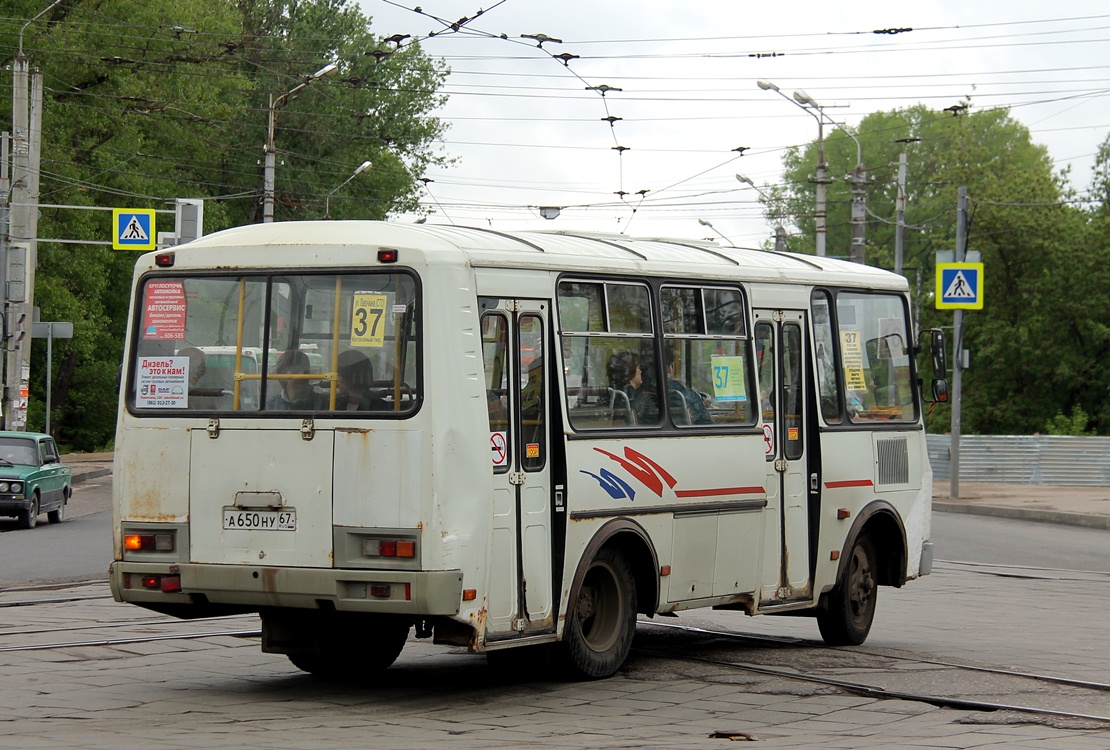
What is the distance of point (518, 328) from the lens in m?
Result: 10.1

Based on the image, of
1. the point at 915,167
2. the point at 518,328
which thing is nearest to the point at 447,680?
the point at 518,328

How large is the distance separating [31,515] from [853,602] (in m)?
15.8

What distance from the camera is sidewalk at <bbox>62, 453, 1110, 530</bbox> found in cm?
3066

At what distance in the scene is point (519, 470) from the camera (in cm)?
985

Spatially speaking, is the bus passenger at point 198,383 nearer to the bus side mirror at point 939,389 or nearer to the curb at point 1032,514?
the bus side mirror at point 939,389

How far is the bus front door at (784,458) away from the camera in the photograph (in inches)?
480

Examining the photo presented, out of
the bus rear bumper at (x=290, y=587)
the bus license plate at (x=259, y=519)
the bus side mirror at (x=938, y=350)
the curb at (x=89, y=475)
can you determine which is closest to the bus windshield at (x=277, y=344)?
the bus license plate at (x=259, y=519)

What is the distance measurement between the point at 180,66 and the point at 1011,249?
2787 cm

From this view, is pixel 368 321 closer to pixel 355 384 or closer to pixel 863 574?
pixel 355 384

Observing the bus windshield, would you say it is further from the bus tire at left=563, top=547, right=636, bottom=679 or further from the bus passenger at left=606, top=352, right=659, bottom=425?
the bus tire at left=563, top=547, right=636, bottom=679

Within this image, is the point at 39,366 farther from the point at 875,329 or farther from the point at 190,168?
the point at 875,329

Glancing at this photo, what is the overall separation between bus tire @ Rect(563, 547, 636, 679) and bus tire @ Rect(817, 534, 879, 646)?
2.54 meters

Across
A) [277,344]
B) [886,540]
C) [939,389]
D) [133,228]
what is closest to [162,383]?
[277,344]

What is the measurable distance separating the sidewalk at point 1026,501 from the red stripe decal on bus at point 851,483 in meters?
17.6
